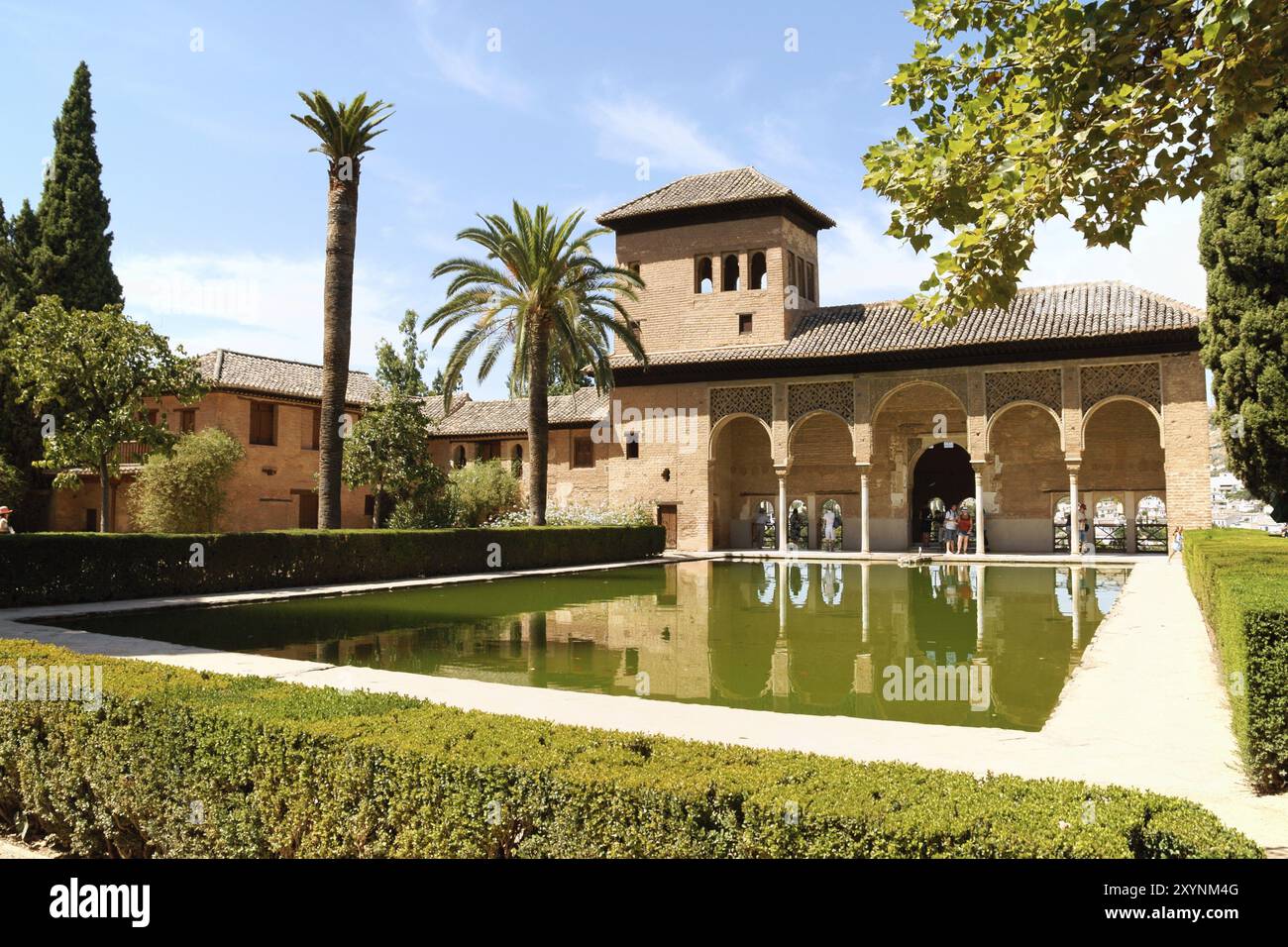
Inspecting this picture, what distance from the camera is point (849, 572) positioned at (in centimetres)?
2139

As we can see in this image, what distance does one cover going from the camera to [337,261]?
18500mm

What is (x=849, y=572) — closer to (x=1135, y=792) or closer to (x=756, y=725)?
(x=756, y=725)

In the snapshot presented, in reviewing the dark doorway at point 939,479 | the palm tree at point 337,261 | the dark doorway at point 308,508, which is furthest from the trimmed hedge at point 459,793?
the dark doorway at point 939,479

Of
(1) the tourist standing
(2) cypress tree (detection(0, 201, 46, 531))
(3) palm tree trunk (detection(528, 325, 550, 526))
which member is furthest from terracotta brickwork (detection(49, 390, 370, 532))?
(1) the tourist standing

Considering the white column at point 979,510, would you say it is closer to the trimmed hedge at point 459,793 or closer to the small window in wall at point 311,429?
the small window in wall at point 311,429

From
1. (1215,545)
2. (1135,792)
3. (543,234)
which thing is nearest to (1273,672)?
(1135,792)

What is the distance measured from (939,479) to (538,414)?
14349 mm

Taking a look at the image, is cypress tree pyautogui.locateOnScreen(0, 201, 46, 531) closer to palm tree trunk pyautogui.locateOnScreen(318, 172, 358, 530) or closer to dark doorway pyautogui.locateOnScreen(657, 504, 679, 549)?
palm tree trunk pyautogui.locateOnScreen(318, 172, 358, 530)

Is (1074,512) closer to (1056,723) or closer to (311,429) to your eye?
(1056,723)

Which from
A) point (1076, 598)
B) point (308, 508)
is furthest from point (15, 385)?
point (1076, 598)

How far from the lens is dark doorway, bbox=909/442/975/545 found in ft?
98.8

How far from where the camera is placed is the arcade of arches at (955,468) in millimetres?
24641

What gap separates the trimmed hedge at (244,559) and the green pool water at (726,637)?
1.72m

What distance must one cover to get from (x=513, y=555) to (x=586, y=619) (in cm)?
918
